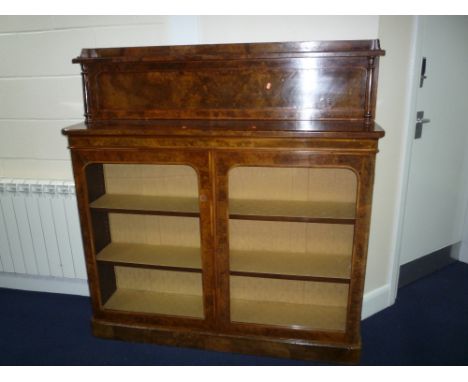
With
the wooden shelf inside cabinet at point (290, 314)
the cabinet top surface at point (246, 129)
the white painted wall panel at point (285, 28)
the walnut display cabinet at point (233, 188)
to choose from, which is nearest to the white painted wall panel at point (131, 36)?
the walnut display cabinet at point (233, 188)

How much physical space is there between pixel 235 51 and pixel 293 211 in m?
0.87

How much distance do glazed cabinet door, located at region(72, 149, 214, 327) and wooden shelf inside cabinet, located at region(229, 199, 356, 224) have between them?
0.66 feet

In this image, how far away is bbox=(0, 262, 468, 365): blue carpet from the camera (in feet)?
6.69

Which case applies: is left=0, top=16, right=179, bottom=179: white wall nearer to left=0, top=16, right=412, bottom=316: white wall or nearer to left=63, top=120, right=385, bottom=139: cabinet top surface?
left=0, top=16, right=412, bottom=316: white wall

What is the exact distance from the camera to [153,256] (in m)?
2.14

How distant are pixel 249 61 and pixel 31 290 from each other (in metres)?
Answer: 2.26

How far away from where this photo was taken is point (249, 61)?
1.86 metres

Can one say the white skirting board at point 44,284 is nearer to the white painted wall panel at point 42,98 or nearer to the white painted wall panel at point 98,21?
the white painted wall panel at point 42,98

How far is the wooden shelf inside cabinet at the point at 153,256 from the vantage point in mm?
2053

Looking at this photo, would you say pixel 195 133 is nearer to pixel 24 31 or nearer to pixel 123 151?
pixel 123 151

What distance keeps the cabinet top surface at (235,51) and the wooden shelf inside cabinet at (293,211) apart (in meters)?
0.76

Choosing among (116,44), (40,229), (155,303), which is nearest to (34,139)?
(40,229)

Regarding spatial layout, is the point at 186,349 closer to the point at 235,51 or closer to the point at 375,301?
the point at 375,301
